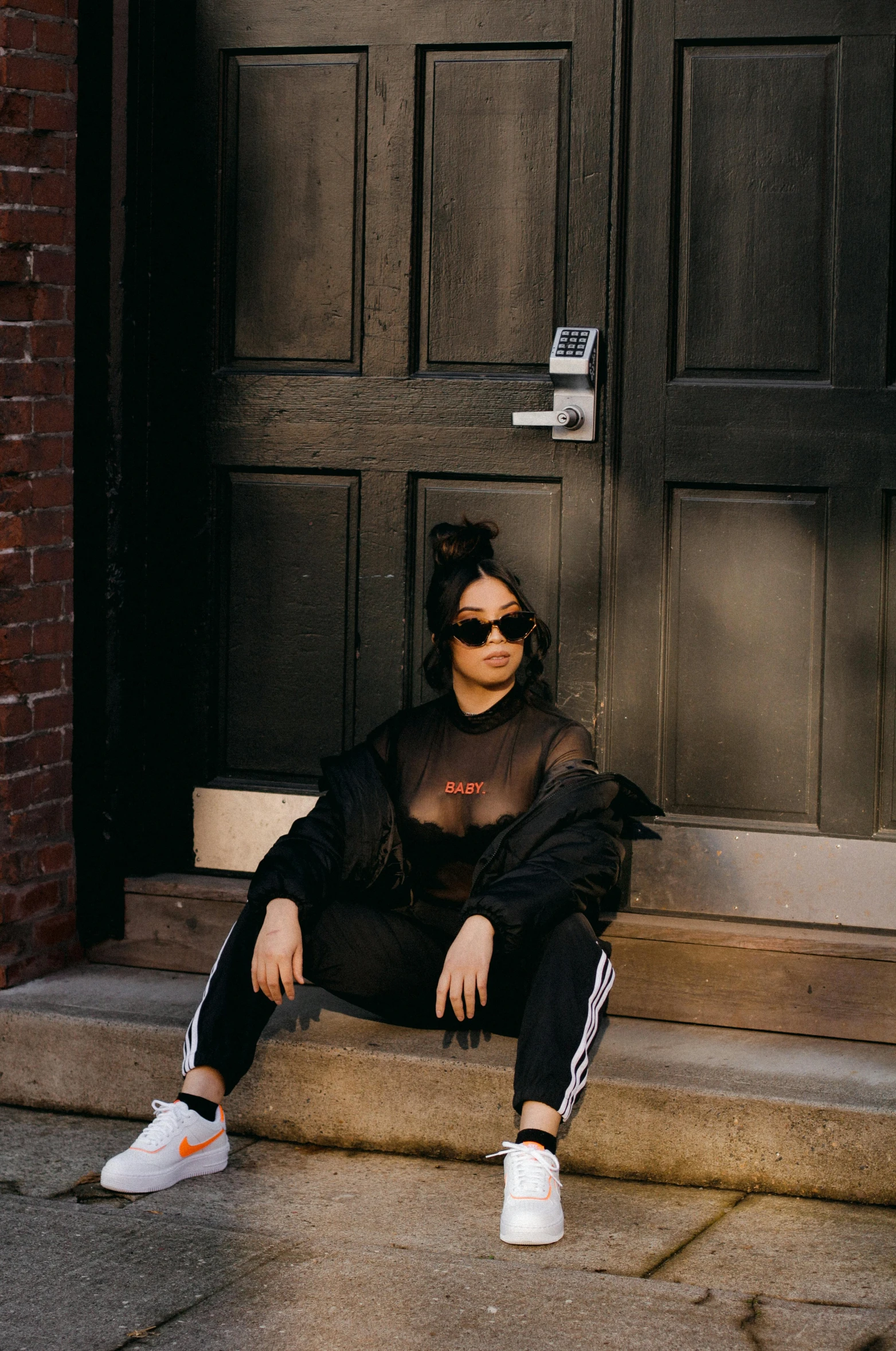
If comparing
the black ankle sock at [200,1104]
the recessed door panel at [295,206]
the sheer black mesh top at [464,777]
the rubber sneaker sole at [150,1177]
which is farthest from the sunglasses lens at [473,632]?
the rubber sneaker sole at [150,1177]

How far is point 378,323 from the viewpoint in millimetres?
4191

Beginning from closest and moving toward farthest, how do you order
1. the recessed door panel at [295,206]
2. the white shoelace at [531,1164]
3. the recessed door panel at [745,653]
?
the white shoelace at [531,1164] → the recessed door panel at [745,653] → the recessed door panel at [295,206]

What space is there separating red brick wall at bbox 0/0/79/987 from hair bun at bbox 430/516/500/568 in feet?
3.35

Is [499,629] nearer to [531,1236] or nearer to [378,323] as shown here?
[378,323]

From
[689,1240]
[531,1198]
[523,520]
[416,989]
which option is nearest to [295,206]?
[523,520]

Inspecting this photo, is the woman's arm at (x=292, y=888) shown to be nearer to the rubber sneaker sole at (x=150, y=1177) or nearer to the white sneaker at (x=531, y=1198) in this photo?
the rubber sneaker sole at (x=150, y=1177)

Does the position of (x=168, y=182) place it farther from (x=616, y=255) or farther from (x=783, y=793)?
(x=783, y=793)

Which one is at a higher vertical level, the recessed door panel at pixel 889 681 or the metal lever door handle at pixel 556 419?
the metal lever door handle at pixel 556 419

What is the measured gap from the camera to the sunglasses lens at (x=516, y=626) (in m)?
3.61

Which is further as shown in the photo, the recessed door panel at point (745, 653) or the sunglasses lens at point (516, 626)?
the recessed door panel at point (745, 653)

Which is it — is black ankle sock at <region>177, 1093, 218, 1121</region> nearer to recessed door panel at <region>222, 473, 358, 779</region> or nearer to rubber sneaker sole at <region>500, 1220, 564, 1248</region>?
rubber sneaker sole at <region>500, 1220, 564, 1248</region>

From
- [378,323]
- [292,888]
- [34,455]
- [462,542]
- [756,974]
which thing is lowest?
[756,974]

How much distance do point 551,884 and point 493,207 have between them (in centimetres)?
174

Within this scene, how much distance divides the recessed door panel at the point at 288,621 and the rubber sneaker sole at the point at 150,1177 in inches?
45.7
